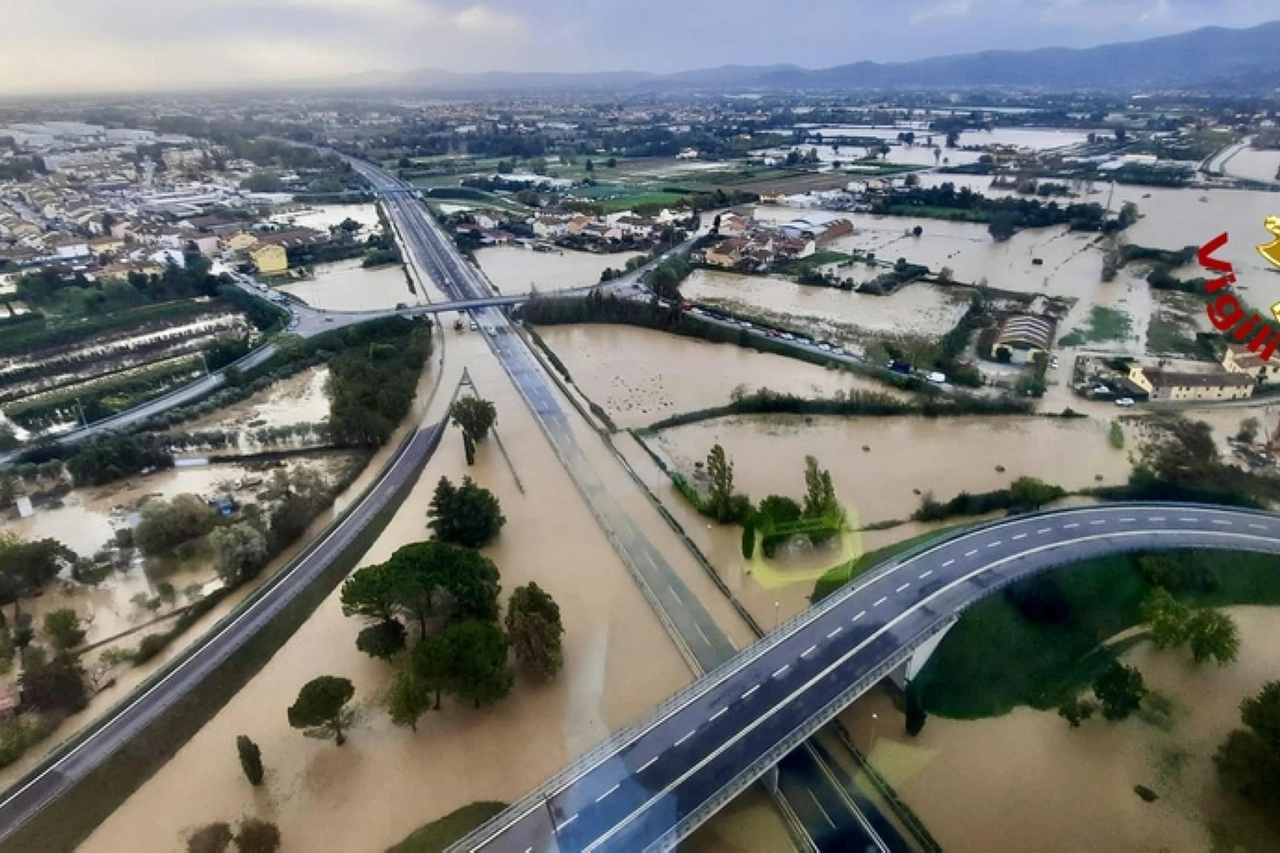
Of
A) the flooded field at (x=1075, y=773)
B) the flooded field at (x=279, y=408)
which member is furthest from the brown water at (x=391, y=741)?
the flooded field at (x=279, y=408)

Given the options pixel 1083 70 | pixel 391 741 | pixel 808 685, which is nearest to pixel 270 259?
pixel 391 741

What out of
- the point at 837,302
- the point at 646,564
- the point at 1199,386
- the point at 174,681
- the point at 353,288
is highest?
the point at 353,288

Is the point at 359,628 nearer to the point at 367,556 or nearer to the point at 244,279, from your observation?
the point at 367,556

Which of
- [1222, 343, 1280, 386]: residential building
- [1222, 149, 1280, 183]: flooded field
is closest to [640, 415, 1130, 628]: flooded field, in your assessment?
[1222, 343, 1280, 386]: residential building

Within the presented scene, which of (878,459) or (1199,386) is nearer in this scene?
(878,459)

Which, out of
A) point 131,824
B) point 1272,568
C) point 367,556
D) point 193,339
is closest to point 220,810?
point 131,824

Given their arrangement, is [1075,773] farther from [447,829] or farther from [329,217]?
[329,217]

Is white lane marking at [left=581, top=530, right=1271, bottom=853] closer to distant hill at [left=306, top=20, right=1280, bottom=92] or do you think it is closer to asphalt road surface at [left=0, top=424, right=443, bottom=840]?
asphalt road surface at [left=0, top=424, right=443, bottom=840]

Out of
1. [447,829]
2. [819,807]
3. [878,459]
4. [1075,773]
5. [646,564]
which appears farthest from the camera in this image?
[878,459]
